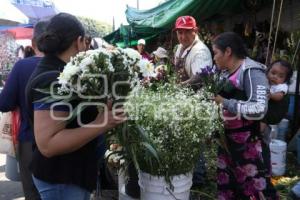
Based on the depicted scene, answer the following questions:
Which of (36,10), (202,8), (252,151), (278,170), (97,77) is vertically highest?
(36,10)

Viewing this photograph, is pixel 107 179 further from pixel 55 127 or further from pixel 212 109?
pixel 55 127

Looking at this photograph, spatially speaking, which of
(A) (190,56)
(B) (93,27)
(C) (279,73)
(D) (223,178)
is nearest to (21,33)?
(B) (93,27)

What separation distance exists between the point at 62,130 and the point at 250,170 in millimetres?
1901

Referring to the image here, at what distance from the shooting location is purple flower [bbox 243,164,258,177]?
306cm

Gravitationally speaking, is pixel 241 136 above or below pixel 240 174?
above

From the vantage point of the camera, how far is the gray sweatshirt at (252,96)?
9.01 feet

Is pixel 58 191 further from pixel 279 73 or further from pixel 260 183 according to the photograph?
pixel 279 73

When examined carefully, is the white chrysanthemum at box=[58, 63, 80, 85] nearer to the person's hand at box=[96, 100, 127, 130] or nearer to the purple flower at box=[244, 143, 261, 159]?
the person's hand at box=[96, 100, 127, 130]

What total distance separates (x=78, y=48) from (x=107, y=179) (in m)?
1.15

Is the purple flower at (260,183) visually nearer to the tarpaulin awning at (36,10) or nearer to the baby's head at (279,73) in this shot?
the baby's head at (279,73)

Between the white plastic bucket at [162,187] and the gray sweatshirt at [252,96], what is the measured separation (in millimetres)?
636

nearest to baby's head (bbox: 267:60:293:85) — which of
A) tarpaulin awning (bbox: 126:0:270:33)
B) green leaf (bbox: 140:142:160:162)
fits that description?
green leaf (bbox: 140:142:160:162)

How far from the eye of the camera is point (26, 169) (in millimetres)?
3146

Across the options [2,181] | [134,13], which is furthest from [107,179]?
[134,13]
